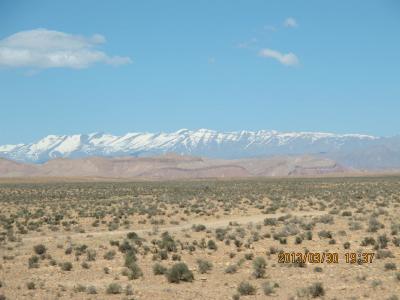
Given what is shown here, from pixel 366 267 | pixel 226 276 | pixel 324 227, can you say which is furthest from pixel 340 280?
pixel 324 227

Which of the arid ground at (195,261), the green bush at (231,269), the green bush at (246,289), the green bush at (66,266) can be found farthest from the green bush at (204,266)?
the green bush at (66,266)

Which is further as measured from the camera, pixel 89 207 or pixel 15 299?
pixel 89 207

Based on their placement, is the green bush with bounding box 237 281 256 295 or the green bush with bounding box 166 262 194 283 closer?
the green bush with bounding box 237 281 256 295

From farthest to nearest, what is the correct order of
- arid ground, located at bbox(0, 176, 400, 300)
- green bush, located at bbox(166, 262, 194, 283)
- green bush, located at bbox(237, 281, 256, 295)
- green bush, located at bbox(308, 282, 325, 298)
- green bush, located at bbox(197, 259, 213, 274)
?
1. green bush, located at bbox(197, 259, 213, 274)
2. green bush, located at bbox(166, 262, 194, 283)
3. arid ground, located at bbox(0, 176, 400, 300)
4. green bush, located at bbox(237, 281, 256, 295)
5. green bush, located at bbox(308, 282, 325, 298)

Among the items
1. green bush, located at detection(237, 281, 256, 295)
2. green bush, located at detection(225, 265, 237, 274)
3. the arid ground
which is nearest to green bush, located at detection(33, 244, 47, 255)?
the arid ground

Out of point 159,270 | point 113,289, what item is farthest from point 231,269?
point 113,289

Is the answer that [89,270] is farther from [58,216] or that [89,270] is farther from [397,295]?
[58,216]

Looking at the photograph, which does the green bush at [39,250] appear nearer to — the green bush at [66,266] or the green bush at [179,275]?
the green bush at [66,266]

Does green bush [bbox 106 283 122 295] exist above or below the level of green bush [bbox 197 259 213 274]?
below

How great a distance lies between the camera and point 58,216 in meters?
39.0

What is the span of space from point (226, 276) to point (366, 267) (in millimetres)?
4237

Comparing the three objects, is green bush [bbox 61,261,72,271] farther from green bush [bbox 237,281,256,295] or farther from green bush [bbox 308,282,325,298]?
green bush [bbox 308,282,325,298]

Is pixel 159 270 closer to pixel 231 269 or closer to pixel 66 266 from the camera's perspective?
pixel 231 269

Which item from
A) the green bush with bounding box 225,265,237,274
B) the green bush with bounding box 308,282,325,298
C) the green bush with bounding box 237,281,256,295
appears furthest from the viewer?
the green bush with bounding box 225,265,237,274
